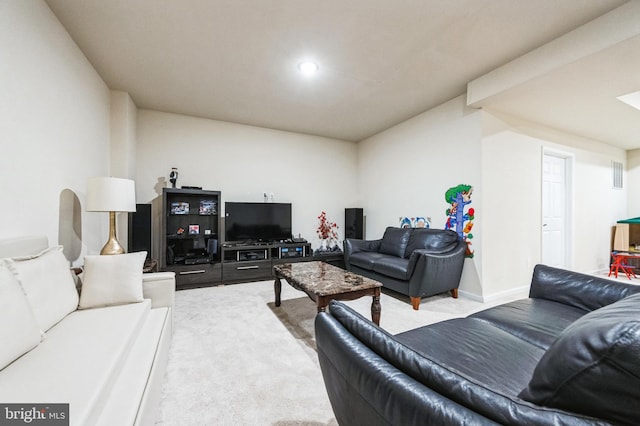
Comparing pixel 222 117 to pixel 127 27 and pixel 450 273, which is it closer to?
pixel 127 27

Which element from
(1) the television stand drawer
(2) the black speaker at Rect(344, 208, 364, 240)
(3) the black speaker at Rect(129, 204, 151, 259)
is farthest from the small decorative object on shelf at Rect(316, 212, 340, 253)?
(3) the black speaker at Rect(129, 204, 151, 259)

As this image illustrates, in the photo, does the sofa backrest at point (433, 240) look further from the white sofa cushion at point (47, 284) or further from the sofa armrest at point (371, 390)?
the white sofa cushion at point (47, 284)

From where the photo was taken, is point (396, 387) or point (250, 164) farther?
point (250, 164)

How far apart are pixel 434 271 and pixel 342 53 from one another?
251 centimetres

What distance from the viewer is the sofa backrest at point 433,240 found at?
340 cm

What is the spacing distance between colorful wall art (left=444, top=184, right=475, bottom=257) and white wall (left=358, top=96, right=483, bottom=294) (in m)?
0.06

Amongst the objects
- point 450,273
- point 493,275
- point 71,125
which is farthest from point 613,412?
point 71,125

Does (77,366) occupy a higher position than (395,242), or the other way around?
(395,242)

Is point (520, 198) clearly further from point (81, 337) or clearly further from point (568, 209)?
point (81, 337)

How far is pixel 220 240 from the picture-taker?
4105 mm

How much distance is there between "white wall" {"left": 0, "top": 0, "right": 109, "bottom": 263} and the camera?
5.40ft

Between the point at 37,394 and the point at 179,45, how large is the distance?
271 cm

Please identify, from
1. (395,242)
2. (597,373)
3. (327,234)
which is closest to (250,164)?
(327,234)

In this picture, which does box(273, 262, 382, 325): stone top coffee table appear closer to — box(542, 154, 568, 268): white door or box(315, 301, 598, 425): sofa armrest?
box(315, 301, 598, 425): sofa armrest
